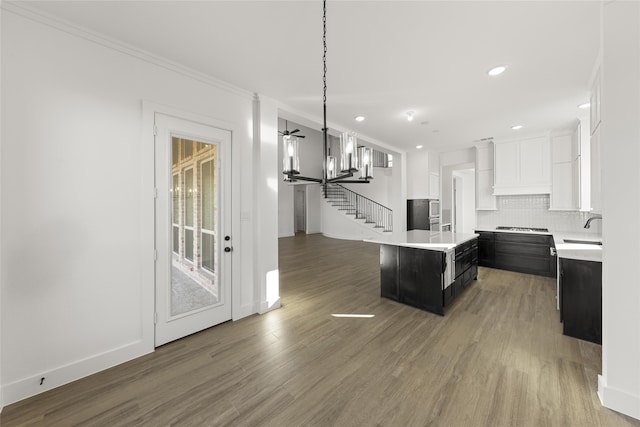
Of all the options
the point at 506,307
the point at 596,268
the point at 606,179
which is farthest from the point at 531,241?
the point at 606,179

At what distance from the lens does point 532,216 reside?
223 inches

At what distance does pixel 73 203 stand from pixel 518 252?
6.97 meters

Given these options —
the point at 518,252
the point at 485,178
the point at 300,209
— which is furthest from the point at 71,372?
the point at 300,209

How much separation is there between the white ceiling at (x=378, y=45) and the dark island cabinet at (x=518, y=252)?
2530 mm

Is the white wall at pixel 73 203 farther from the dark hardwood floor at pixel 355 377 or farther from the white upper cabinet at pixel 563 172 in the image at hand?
the white upper cabinet at pixel 563 172

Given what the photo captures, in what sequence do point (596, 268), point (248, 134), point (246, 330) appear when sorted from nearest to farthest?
point (596, 268)
point (246, 330)
point (248, 134)

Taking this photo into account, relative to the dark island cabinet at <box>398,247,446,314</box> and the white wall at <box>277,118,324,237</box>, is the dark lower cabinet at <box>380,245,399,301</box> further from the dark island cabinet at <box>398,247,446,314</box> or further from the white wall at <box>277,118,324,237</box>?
the white wall at <box>277,118,324,237</box>

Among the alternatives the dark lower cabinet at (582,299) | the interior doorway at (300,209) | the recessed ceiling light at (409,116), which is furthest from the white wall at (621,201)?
the interior doorway at (300,209)

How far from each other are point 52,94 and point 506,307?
18.2ft

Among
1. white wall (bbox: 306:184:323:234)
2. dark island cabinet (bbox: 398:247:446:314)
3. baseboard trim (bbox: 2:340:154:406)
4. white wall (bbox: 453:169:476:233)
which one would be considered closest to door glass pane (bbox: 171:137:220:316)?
baseboard trim (bbox: 2:340:154:406)

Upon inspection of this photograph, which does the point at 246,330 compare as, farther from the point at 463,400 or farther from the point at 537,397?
the point at 537,397

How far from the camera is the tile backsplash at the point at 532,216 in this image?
5.19m

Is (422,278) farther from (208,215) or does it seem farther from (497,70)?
(208,215)

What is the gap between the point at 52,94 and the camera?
2.09 meters
